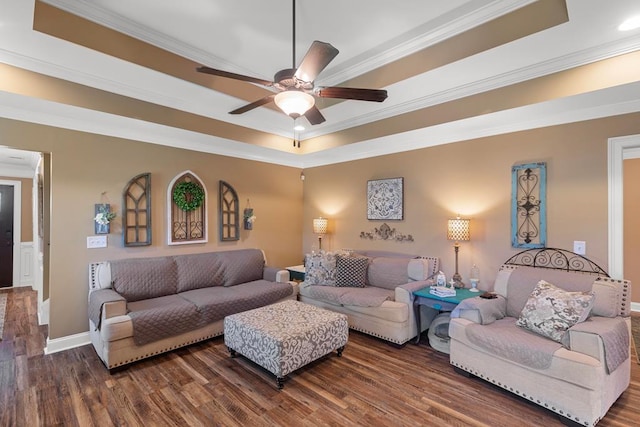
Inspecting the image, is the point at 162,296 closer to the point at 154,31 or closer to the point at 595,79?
the point at 154,31

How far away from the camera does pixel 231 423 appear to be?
220 centimetres

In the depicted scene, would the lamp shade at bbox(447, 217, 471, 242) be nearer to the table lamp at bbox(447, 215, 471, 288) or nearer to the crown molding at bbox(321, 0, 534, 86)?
the table lamp at bbox(447, 215, 471, 288)

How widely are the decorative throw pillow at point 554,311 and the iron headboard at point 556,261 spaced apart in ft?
1.77

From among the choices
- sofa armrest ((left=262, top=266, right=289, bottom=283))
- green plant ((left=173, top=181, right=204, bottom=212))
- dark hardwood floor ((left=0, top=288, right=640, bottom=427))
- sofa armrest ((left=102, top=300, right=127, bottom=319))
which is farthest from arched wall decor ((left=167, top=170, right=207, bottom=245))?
dark hardwood floor ((left=0, top=288, right=640, bottom=427))

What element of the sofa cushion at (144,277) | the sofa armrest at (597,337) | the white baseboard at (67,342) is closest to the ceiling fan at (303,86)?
the sofa armrest at (597,337)

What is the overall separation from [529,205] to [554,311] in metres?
1.26

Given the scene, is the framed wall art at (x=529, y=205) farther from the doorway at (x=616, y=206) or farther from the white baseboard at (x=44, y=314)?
the white baseboard at (x=44, y=314)

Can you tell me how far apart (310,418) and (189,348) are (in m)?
1.81

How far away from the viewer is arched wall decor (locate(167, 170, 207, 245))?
13.5ft

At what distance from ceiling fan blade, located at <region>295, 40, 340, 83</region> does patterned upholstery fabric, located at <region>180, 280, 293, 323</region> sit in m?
2.63

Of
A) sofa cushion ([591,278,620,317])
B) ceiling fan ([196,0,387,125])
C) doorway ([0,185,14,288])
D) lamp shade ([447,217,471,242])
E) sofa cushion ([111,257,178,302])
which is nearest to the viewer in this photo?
ceiling fan ([196,0,387,125])

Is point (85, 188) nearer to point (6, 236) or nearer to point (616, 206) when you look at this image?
point (6, 236)

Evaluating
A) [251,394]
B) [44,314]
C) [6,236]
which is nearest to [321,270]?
[251,394]

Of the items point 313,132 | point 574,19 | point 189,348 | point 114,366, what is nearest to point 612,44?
point 574,19
